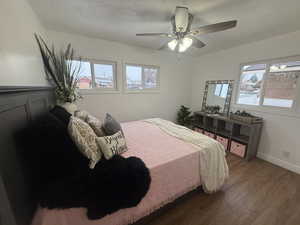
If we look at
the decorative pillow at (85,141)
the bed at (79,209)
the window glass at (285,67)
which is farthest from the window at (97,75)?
the window glass at (285,67)

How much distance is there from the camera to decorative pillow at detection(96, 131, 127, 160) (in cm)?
125

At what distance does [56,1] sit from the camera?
151cm

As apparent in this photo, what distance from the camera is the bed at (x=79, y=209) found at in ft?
2.28

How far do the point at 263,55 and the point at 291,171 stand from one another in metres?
2.16

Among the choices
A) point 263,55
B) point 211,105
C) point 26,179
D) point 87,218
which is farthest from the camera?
point 211,105

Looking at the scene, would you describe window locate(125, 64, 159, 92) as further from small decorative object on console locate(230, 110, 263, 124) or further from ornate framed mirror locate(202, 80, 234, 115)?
small decorative object on console locate(230, 110, 263, 124)

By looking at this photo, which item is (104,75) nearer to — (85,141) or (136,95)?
(136,95)

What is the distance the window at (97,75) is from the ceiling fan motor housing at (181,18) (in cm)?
176

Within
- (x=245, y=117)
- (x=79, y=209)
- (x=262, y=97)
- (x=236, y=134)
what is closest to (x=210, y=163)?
(x=79, y=209)

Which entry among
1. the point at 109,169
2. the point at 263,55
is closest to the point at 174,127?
the point at 109,169

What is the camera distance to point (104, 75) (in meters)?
2.92

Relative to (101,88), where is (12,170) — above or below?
below

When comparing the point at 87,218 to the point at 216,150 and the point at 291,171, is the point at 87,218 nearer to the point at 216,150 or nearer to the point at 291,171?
the point at 216,150

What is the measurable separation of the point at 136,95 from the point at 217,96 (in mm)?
2118
